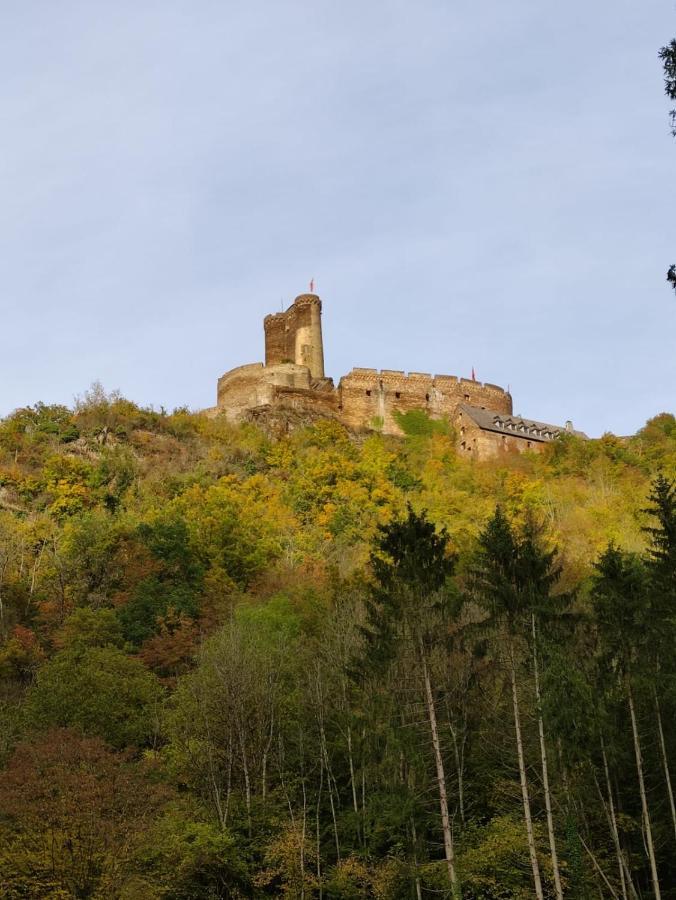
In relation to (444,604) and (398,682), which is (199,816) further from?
(444,604)

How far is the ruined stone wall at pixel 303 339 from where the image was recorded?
248 ft

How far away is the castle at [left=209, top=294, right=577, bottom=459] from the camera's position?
70.4 m

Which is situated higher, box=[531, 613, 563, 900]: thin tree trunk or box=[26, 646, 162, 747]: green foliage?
box=[26, 646, 162, 747]: green foliage

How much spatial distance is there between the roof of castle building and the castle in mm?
64

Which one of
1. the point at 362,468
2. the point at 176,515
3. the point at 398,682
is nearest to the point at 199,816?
the point at 398,682

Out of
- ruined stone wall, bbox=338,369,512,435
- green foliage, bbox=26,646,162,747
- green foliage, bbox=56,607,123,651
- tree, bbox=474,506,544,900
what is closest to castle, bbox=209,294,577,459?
ruined stone wall, bbox=338,369,512,435

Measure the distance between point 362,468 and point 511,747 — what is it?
3292 centimetres

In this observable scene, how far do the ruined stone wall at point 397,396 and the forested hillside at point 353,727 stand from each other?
28.5m

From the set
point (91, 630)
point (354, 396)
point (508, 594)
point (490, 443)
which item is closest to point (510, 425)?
point (490, 443)

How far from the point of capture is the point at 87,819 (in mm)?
26469

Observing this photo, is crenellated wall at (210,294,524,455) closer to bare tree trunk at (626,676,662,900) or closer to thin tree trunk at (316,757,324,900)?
thin tree trunk at (316,757,324,900)

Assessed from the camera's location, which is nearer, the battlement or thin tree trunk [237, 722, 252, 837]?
thin tree trunk [237, 722, 252, 837]

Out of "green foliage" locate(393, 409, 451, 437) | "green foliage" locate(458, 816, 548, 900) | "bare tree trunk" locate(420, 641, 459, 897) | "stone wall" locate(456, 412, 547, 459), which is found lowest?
"green foliage" locate(458, 816, 548, 900)

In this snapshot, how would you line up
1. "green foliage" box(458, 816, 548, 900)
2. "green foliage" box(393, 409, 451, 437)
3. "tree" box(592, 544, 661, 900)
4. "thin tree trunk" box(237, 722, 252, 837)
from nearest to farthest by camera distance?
"tree" box(592, 544, 661, 900), "green foliage" box(458, 816, 548, 900), "thin tree trunk" box(237, 722, 252, 837), "green foliage" box(393, 409, 451, 437)
